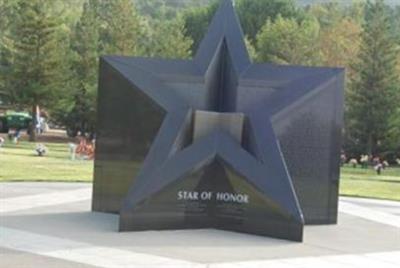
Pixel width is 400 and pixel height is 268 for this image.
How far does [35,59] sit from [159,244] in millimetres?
37257

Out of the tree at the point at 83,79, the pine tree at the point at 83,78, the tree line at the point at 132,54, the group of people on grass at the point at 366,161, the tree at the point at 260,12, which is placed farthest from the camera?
the tree at the point at 260,12

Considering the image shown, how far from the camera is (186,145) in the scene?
1423cm

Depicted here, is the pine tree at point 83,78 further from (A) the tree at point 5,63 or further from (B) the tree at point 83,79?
(A) the tree at point 5,63

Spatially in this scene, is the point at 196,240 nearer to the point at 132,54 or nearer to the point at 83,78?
the point at 132,54

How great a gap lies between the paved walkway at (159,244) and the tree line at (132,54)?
3190 centimetres

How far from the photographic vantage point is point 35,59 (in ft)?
155

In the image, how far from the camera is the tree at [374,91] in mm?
47250

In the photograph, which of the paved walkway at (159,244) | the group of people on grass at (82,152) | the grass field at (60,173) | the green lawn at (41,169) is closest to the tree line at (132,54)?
the group of people on grass at (82,152)

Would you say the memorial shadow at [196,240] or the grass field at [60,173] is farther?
the grass field at [60,173]

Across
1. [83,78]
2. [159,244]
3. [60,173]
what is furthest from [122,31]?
[159,244]

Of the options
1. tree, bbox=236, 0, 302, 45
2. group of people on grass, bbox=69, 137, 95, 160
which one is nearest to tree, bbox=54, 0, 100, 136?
group of people on grass, bbox=69, 137, 95, 160

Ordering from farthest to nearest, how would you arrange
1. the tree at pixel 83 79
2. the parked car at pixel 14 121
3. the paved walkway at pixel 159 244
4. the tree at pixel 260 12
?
the tree at pixel 260 12
the parked car at pixel 14 121
the tree at pixel 83 79
the paved walkway at pixel 159 244

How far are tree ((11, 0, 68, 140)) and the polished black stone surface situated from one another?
3293cm

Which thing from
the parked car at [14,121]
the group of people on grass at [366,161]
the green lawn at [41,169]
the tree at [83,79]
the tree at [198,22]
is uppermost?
the tree at [198,22]
